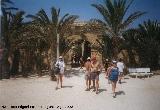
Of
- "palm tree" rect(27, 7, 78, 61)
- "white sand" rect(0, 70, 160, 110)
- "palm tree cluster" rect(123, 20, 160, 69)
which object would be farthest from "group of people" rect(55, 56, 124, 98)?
"palm tree cluster" rect(123, 20, 160, 69)

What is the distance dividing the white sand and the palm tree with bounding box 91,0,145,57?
124 centimetres

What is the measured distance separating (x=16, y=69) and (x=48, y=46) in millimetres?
1360

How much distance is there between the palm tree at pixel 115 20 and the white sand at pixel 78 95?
1237 mm

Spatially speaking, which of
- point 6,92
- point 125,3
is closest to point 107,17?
point 125,3

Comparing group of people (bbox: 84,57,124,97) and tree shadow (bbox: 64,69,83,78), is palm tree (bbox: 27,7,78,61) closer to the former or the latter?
tree shadow (bbox: 64,69,83,78)

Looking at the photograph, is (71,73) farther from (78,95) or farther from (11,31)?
(78,95)

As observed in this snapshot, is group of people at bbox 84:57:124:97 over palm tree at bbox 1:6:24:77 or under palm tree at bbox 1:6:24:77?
under

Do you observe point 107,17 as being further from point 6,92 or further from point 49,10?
point 6,92

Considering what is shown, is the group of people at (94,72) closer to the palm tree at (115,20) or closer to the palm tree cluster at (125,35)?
the palm tree cluster at (125,35)

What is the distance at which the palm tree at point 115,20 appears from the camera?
30.8ft

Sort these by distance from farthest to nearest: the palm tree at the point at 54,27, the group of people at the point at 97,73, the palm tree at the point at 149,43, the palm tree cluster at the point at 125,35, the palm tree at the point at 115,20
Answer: the palm tree at the point at 54,27 < the palm tree at the point at 115,20 < the palm tree cluster at the point at 125,35 < the palm tree at the point at 149,43 < the group of people at the point at 97,73

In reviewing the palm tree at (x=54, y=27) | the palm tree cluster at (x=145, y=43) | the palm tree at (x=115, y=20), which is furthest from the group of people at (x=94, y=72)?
the palm tree at (x=115, y=20)

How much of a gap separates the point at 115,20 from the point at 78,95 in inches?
103

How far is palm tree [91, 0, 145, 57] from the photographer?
9.40 m
